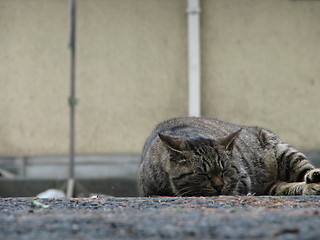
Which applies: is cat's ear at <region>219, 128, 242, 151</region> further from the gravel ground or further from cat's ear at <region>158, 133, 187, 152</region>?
the gravel ground

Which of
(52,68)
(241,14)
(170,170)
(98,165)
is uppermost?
(241,14)

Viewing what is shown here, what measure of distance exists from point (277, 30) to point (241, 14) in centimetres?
58

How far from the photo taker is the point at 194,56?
9070mm

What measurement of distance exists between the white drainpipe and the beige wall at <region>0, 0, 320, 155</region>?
0.61ft

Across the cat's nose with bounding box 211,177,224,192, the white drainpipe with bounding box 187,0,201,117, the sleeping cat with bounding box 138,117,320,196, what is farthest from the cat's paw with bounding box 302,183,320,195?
the white drainpipe with bounding box 187,0,201,117

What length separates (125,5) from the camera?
9359mm

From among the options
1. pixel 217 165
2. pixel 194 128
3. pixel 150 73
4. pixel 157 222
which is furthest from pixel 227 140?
pixel 150 73

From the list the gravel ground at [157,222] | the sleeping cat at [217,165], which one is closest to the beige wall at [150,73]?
the sleeping cat at [217,165]

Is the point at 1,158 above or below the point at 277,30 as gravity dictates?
below

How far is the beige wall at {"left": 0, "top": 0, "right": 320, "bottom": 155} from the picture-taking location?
9250 millimetres

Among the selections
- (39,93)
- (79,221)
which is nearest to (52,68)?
(39,93)

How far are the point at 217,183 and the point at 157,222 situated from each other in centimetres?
191

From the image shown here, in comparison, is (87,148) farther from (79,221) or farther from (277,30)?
(79,221)

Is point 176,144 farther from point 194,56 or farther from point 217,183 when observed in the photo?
point 194,56
